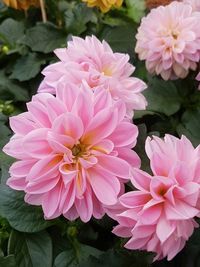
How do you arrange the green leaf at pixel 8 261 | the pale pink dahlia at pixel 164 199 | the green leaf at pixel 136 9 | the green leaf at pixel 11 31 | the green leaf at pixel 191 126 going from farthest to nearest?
the green leaf at pixel 136 9 < the green leaf at pixel 11 31 < the green leaf at pixel 191 126 < the green leaf at pixel 8 261 < the pale pink dahlia at pixel 164 199

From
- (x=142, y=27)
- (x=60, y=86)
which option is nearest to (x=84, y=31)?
(x=142, y=27)

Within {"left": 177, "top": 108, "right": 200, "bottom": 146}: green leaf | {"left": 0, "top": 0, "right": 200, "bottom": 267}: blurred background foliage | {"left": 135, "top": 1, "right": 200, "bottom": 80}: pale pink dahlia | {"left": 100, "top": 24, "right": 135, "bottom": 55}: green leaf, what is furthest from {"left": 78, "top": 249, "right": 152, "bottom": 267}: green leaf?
{"left": 100, "top": 24, "right": 135, "bottom": 55}: green leaf

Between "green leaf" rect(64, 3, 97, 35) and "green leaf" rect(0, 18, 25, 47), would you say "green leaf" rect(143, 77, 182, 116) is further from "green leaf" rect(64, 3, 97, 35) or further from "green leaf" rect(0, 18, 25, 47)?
"green leaf" rect(0, 18, 25, 47)

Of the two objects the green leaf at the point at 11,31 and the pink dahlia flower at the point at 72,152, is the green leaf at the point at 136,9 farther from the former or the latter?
the pink dahlia flower at the point at 72,152

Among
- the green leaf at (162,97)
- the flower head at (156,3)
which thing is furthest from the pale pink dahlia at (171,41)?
the flower head at (156,3)

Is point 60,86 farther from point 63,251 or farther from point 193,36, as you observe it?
point 193,36
